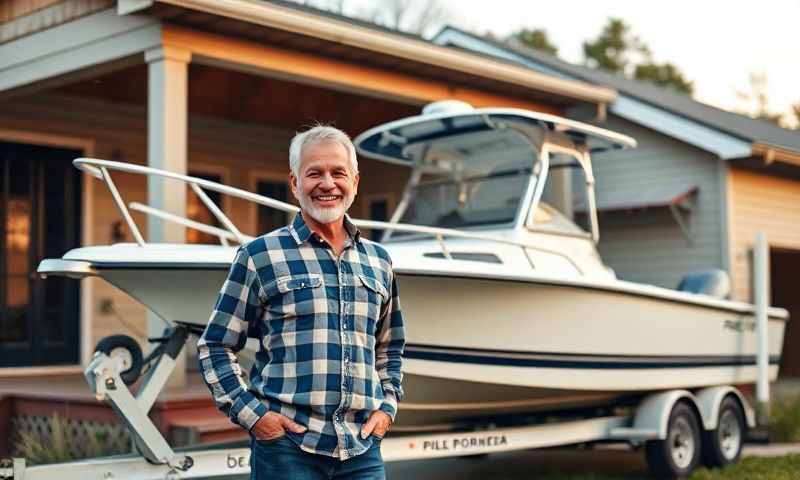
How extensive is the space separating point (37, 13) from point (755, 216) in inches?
326

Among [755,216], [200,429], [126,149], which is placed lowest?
[200,429]

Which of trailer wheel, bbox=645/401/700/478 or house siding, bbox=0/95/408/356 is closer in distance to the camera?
trailer wheel, bbox=645/401/700/478

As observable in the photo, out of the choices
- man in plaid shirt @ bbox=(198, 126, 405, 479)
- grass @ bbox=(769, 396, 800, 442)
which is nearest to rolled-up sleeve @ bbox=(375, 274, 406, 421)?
man in plaid shirt @ bbox=(198, 126, 405, 479)

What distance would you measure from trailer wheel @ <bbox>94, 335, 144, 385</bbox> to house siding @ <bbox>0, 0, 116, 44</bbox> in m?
3.77

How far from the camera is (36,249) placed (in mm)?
10398

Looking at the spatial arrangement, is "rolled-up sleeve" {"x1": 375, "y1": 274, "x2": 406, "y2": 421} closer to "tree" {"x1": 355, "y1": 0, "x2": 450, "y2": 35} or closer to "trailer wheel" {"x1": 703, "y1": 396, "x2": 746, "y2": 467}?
"trailer wheel" {"x1": 703, "y1": 396, "x2": 746, "y2": 467}

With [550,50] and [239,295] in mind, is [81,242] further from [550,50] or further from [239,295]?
[550,50]

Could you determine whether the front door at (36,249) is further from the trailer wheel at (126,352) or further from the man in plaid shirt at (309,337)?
the man in plaid shirt at (309,337)

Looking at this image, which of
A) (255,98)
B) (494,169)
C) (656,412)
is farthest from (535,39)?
(656,412)

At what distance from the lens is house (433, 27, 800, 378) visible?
1169 cm

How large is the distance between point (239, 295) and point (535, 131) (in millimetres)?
4737

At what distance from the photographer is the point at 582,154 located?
25.8 ft

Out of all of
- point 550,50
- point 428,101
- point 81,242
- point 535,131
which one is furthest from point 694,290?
point 550,50

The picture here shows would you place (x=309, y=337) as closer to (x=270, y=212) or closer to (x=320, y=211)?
(x=320, y=211)
